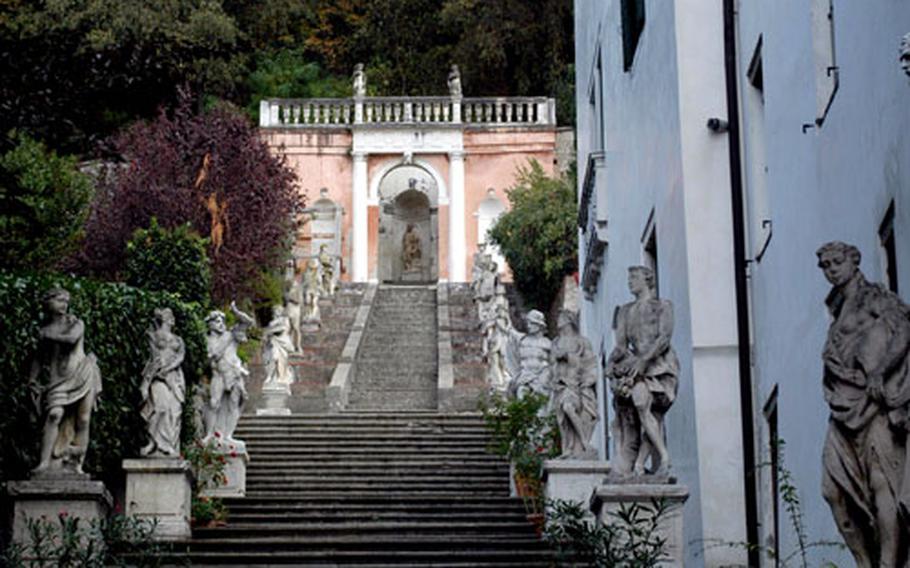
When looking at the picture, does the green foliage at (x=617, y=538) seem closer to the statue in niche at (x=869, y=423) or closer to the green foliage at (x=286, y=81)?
the statue in niche at (x=869, y=423)

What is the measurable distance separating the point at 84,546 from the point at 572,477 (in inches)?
198

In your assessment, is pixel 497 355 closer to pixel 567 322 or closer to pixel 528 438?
pixel 528 438

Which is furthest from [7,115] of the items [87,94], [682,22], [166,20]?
[166,20]

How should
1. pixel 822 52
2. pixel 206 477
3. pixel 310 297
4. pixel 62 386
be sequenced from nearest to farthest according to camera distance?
pixel 822 52 < pixel 62 386 < pixel 206 477 < pixel 310 297

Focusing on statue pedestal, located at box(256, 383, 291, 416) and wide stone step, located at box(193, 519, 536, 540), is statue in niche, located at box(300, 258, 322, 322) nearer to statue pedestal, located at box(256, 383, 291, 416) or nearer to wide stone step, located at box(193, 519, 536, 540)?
statue pedestal, located at box(256, 383, 291, 416)

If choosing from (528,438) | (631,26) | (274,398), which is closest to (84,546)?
(528,438)

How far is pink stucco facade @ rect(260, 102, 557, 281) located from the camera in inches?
1857

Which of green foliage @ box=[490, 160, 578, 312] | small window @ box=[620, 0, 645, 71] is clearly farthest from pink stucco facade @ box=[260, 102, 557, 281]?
small window @ box=[620, 0, 645, 71]

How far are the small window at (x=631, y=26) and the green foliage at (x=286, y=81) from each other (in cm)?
3084

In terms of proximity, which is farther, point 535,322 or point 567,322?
point 535,322

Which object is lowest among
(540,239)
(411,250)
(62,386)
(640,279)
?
(62,386)

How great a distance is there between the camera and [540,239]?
41.0 m

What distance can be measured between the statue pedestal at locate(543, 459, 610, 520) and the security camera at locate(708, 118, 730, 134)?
13.7 ft

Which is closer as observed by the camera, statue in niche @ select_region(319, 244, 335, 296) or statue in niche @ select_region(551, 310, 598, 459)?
statue in niche @ select_region(551, 310, 598, 459)
